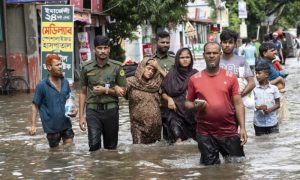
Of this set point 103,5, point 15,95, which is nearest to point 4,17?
point 15,95

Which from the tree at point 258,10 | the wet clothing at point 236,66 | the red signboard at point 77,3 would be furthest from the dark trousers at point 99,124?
the tree at point 258,10

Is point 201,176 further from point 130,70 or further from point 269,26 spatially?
point 269,26

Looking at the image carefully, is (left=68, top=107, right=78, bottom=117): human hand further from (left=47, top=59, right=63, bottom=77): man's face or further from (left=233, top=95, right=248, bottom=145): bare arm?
(left=233, top=95, right=248, bottom=145): bare arm

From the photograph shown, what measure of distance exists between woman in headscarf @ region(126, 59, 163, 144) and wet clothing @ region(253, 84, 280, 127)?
1.46 metres

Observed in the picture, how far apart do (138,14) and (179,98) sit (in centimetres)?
2028

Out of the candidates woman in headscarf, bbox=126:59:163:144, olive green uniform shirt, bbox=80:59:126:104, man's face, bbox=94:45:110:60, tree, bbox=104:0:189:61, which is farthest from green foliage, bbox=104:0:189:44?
man's face, bbox=94:45:110:60

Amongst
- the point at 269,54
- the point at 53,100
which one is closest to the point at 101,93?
the point at 53,100

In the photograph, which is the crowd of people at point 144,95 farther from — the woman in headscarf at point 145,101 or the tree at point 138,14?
the tree at point 138,14

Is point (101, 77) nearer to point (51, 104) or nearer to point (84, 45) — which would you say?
point (51, 104)

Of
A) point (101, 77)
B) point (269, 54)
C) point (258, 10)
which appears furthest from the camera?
point (258, 10)

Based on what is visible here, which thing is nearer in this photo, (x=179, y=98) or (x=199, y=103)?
(x=199, y=103)

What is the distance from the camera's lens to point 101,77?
9.31 metres

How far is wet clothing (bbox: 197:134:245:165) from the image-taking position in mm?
7691

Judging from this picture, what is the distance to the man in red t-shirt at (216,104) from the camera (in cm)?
753
